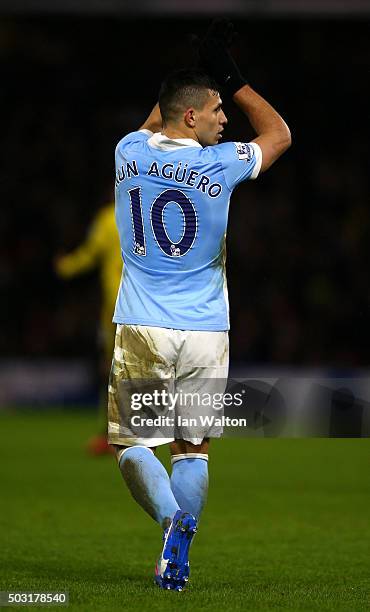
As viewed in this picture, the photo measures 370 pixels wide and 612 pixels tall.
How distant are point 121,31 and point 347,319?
7.42m

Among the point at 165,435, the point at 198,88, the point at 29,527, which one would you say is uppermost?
the point at 198,88

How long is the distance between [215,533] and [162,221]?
2.43 metres

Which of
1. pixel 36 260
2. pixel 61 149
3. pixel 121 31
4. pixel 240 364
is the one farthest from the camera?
pixel 121 31

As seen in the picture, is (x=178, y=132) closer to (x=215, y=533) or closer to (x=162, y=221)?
(x=162, y=221)

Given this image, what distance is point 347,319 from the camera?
677 inches

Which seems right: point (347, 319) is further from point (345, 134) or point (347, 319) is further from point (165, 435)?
point (165, 435)

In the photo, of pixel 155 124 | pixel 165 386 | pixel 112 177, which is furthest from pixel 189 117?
pixel 112 177

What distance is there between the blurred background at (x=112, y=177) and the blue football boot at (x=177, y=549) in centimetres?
1116

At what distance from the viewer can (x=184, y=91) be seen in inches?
190

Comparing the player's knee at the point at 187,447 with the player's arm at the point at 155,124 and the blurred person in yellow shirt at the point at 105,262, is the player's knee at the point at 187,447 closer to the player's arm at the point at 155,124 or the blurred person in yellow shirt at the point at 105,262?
the player's arm at the point at 155,124

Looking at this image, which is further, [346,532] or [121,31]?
[121,31]

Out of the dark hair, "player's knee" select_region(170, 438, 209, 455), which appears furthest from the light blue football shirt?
"player's knee" select_region(170, 438, 209, 455)

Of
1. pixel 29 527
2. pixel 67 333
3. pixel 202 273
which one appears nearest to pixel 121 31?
pixel 67 333

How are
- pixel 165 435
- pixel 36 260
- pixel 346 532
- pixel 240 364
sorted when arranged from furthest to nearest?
pixel 36 260 → pixel 240 364 → pixel 346 532 → pixel 165 435
